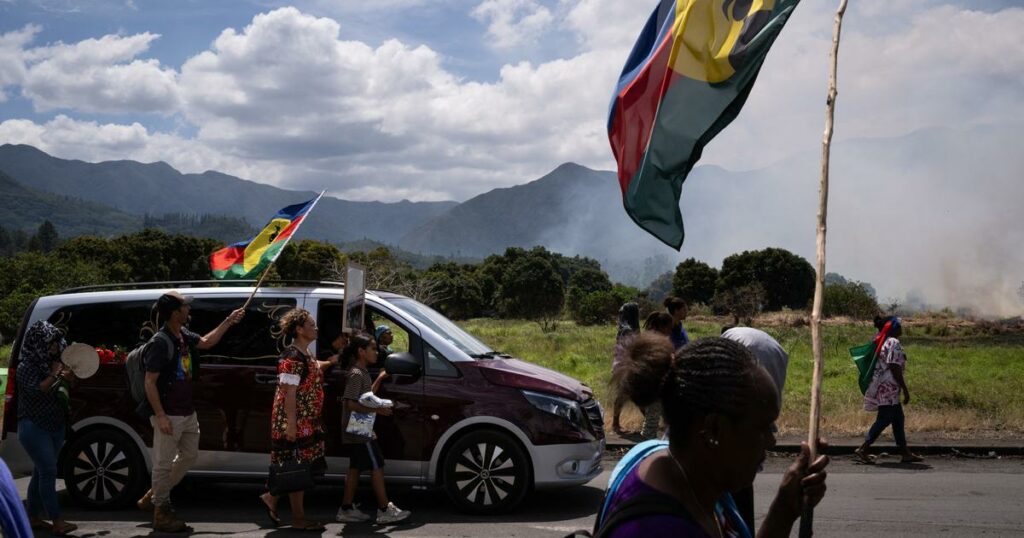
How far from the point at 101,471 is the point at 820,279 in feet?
23.5

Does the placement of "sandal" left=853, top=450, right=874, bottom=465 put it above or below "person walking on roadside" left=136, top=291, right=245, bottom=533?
below

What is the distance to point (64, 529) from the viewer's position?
7.23 meters

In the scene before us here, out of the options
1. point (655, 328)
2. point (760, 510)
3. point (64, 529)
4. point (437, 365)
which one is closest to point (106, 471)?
point (64, 529)

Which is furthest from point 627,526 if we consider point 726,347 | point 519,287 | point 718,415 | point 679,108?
point 519,287

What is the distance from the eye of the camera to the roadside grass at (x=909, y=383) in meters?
12.1

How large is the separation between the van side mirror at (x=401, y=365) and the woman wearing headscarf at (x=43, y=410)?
8.16 feet

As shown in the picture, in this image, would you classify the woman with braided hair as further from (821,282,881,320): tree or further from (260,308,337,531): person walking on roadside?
(821,282,881,320): tree

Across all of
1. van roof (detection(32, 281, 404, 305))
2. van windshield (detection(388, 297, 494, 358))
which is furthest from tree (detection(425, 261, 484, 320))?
van roof (detection(32, 281, 404, 305))

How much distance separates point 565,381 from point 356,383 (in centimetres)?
185

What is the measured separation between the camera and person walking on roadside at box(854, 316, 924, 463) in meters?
10.3

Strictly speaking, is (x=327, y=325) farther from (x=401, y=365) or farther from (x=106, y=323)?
(x=106, y=323)

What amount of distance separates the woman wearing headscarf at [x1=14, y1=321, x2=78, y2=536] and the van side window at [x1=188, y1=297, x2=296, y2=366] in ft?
4.16

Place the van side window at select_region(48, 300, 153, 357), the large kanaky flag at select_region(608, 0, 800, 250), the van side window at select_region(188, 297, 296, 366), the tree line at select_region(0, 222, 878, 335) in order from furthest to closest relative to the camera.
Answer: the tree line at select_region(0, 222, 878, 335) < the van side window at select_region(48, 300, 153, 357) < the van side window at select_region(188, 297, 296, 366) < the large kanaky flag at select_region(608, 0, 800, 250)

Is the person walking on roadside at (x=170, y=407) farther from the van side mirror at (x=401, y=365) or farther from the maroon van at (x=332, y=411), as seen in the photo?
the van side mirror at (x=401, y=365)
